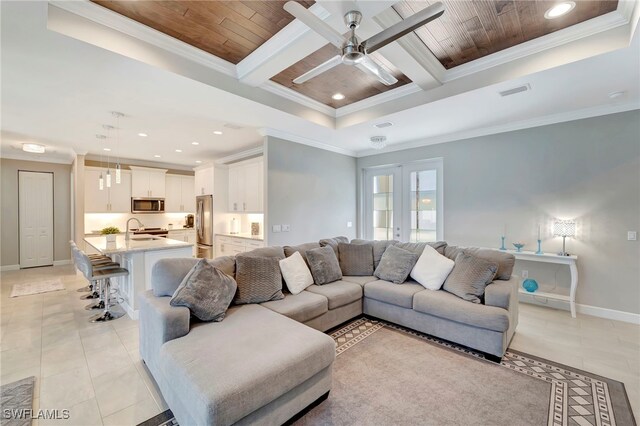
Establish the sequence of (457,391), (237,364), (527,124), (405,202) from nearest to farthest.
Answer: (237,364) → (457,391) → (527,124) → (405,202)

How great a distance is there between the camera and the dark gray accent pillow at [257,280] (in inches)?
106

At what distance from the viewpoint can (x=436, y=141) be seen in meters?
5.02

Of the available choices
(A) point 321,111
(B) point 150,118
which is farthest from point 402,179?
(B) point 150,118

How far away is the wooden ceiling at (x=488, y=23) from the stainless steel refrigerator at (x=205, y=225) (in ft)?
17.8

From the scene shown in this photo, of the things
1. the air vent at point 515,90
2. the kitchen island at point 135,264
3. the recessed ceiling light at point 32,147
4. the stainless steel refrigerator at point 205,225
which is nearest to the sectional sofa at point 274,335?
the kitchen island at point 135,264

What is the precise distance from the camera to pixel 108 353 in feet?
8.75

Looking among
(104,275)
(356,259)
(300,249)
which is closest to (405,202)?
(356,259)

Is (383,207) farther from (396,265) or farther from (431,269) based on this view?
(431,269)

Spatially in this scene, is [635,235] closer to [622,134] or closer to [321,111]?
[622,134]

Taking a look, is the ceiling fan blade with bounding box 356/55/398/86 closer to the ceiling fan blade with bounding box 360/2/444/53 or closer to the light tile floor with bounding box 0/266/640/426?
the ceiling fan blade with bounding box 360/2/444/53

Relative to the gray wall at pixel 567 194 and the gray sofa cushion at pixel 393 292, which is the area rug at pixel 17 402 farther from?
the gray wall at pixel 567 194

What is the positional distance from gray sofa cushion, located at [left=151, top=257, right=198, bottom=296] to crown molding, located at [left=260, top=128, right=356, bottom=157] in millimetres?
2616

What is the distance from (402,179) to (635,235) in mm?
3316

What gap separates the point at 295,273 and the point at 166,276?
1.32m
